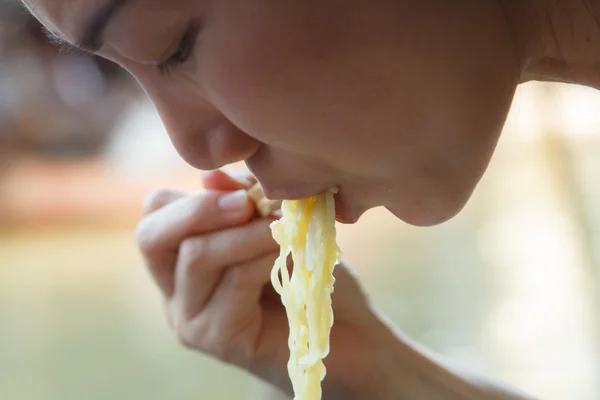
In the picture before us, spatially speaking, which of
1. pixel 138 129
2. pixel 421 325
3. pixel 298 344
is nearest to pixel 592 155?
pixel 421 325

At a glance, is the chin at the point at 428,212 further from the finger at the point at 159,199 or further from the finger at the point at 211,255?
the finger at the point at 159,199

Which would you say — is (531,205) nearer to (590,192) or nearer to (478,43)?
(590,192)

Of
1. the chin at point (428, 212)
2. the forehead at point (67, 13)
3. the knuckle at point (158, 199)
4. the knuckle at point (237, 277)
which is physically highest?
the forehead at point (67, 13)

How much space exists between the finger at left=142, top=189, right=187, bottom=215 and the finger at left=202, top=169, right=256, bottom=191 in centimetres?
7

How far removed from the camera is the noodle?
1.74 ft

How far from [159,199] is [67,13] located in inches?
13.5

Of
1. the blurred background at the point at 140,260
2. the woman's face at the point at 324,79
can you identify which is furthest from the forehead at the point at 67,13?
the blurred background at the point at 140,260

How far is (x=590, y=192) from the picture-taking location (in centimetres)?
197

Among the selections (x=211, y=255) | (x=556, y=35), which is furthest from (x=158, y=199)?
(x=556, y=35)

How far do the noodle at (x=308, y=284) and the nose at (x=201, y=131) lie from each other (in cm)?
10

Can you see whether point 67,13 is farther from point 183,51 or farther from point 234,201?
point 234,201

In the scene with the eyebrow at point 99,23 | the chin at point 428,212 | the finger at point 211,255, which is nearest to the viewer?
the eyebrow at point 99,23

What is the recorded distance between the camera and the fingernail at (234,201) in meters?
0.63

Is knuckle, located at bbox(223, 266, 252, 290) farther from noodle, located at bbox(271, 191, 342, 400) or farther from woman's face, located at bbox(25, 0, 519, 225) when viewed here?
woman's face, located at bbox(25, 0, 519, 225)
